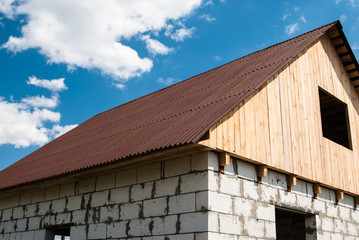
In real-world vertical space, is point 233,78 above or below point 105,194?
above

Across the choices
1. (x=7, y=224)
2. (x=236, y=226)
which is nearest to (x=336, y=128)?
(x=236, y=226)

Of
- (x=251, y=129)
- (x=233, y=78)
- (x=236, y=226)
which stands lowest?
(x=236, y=226)

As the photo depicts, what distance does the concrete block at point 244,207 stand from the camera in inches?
266

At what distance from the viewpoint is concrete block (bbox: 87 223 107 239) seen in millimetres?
7688

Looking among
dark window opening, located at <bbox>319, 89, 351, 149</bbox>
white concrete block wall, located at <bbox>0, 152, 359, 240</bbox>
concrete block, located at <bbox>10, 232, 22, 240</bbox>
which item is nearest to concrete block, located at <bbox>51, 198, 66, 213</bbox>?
white concrete block wall, located at <bbox>0, 152, 359, 240</bbox>

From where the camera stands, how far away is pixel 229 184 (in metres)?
6.73

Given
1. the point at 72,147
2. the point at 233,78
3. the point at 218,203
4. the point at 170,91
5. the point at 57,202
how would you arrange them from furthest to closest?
the point at 170,91
the point at 72,147
the point at 233,78
the point at 57,202
the point at 218,203

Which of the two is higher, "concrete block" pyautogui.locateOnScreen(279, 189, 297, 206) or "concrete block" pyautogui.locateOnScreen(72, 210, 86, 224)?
"concrete block" pyautogui.locateOnScreen(279, 189, 297, 206)

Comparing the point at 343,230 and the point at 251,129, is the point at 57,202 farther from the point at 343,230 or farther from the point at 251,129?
the point at 343,230

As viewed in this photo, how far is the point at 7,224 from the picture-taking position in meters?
10.2

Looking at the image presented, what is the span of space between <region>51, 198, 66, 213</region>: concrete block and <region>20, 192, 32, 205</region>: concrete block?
104 centimetres

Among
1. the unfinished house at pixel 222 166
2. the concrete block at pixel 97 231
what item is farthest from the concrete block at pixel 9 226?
the concrete block at pixel 97 231

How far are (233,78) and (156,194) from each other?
12.2 feet

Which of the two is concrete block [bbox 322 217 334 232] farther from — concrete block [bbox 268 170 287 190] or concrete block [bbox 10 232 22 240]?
concrete block [bbox 10 232 22 240]
